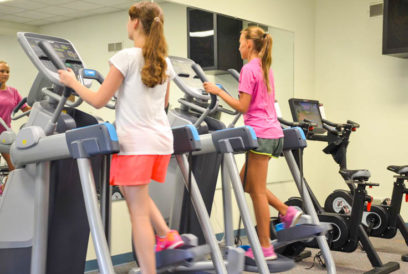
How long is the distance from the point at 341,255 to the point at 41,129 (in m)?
3.09

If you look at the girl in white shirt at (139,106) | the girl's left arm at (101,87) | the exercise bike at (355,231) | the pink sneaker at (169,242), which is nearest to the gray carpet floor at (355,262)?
the exercise bike at (355,231)

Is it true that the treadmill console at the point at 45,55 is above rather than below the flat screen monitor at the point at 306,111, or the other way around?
above

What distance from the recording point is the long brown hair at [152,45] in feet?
7.94

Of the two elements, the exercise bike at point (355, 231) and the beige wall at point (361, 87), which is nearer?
the exercise bike at point (355, 231)

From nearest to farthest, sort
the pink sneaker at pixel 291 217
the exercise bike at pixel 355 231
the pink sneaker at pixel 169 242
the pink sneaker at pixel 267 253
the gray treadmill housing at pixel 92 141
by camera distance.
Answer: the gray treadmill housing at pixel 92 141 < the pink sneaker at pixel 169 242 < the pink sneaker at pixel 267 253 < the pink sneaker at pixel 291 217 < the exercise bike at pixel 355 231

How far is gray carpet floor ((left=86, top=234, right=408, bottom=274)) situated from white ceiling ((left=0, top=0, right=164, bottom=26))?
6.11ft

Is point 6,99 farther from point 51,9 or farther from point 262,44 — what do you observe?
point 262,44

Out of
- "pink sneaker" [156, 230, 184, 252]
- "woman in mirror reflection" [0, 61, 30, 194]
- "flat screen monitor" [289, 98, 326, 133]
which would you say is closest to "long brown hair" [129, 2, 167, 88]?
"pink sneaker" [156, 230, 184, 252]

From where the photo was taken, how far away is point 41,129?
8.69ft

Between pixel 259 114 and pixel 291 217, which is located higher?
pixel 259 114

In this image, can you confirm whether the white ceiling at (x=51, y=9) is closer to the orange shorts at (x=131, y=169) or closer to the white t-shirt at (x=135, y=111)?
the white t-shirt at (x=135, y=111)

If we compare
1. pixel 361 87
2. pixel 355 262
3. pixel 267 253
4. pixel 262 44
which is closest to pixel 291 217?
pixel 267 253

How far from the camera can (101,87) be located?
2408mm

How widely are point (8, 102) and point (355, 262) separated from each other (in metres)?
2.95
